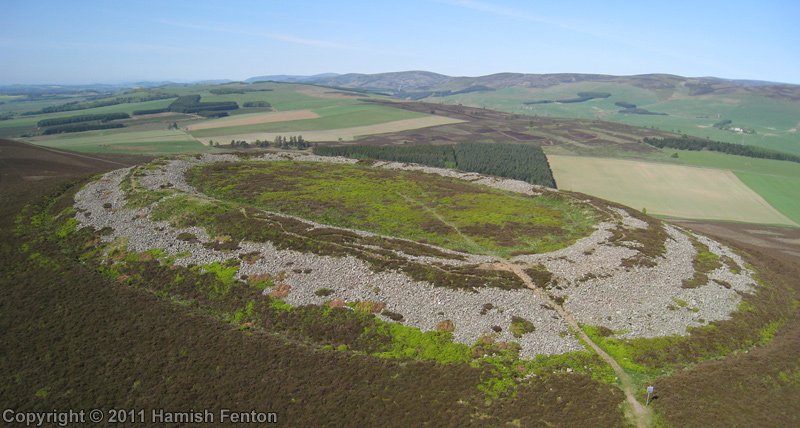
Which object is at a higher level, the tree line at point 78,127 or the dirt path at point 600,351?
the tree line at point 78,127

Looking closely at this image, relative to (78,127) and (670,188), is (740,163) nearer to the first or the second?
(670,188)

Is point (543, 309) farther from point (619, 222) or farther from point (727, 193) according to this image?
point (727, 193)

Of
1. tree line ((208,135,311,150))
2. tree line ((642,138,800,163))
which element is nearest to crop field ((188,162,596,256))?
tree line ((208,135,311,150))

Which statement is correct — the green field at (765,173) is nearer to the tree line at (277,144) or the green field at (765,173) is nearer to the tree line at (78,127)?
the tree line at (277,144)

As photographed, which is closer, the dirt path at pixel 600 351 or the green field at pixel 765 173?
the dirt path at pixel 600 351

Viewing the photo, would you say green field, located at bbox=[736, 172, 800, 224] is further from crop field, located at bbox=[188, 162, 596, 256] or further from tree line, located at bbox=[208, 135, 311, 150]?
tree line, located at bbox=[208, 135, 311, 150]

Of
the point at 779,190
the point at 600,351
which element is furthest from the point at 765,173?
the point at 600,351

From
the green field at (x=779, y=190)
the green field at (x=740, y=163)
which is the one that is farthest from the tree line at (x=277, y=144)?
the green field at (x=779, y=190)

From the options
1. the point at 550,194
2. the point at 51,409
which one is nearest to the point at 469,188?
the point at 550,194
